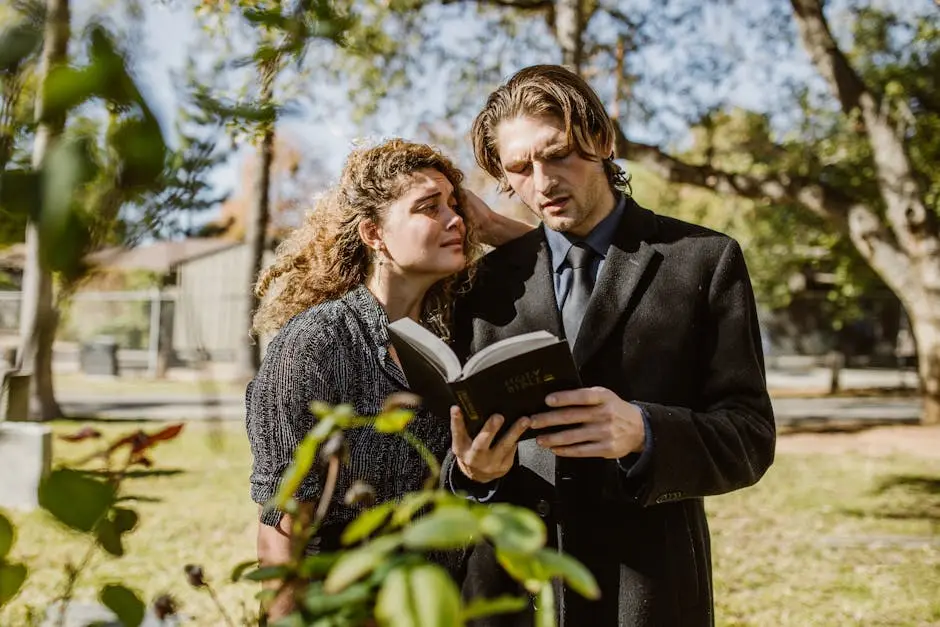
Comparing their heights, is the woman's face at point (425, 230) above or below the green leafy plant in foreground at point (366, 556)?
above

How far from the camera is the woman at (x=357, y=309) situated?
6.84 feet

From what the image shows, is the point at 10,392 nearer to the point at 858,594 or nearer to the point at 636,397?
the point at 636,397

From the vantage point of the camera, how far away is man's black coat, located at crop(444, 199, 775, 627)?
1.95 metres

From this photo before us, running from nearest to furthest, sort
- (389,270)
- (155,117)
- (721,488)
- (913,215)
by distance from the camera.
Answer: (155,117)
(721,488)
(389,270)
(913,215)

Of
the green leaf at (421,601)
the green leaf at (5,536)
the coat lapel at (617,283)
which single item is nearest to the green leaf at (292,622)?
the green leaf at (421,601)

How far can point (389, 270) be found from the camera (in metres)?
2.45

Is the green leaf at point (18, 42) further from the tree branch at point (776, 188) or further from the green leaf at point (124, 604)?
the tree branch at point (776, 188)

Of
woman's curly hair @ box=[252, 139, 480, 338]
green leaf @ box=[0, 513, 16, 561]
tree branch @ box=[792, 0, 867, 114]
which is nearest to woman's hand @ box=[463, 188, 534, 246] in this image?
woman's curly hair @ box=[252, 139, 480, 338]

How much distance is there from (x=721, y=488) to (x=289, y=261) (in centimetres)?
142

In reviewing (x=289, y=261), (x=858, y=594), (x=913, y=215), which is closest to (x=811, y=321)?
(x=913, y=215)

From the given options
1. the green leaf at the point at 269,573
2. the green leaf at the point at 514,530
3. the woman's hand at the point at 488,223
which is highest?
the woman's hand at the point at 488,223

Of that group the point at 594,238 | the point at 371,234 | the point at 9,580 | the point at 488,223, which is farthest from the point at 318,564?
the point at 488,223

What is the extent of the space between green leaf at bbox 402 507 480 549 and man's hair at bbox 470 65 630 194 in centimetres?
167

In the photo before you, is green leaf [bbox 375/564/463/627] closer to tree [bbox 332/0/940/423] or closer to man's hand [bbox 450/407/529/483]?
man's hand [bbox 450/407/529/483]
